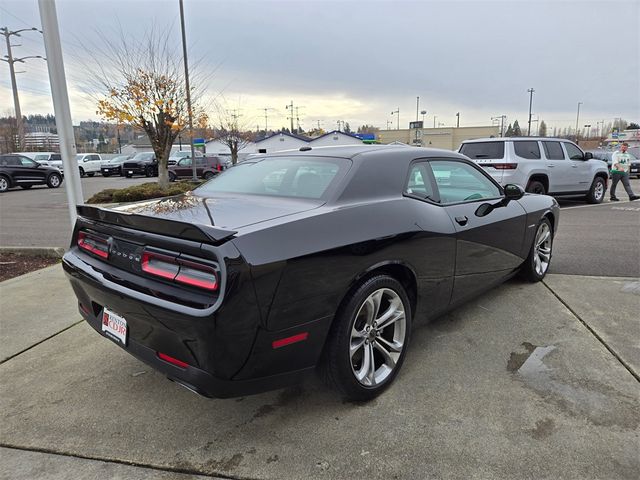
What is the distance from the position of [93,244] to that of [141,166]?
2611 centimetres

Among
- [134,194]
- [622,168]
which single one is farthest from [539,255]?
[134,194]

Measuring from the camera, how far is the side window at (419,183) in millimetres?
3061

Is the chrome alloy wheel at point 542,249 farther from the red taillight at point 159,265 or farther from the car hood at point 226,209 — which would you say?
the red taillight at point 159,265

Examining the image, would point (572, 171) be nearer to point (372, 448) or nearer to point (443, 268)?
point (443, 268)

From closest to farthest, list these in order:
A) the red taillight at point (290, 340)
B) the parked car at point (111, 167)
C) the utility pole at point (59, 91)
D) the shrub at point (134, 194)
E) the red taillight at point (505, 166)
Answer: the red taillight at point (290, 340) → the utility pole at point (59, 91) → the red taillight at point (505, 166) → the shrub at point (134, 194) → the parked car at point (111, 167)

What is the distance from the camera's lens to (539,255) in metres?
4.72

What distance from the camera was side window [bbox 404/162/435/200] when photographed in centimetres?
306

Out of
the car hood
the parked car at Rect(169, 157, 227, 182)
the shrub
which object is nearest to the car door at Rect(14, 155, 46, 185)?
the parked car at Rect(169, 157, 227, 182)

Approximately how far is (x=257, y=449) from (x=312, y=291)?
871 millimetres

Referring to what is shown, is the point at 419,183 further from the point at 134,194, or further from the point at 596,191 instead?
the point at 596,191

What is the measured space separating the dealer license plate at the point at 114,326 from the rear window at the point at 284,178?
1196 mm

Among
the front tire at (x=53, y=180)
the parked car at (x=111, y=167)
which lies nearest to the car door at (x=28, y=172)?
the front tire at (x=53, y=180)

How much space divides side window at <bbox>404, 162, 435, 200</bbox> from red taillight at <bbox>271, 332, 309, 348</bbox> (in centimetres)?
135

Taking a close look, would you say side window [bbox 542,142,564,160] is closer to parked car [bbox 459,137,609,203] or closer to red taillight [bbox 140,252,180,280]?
parked car [bbox 459,137,609,203]
